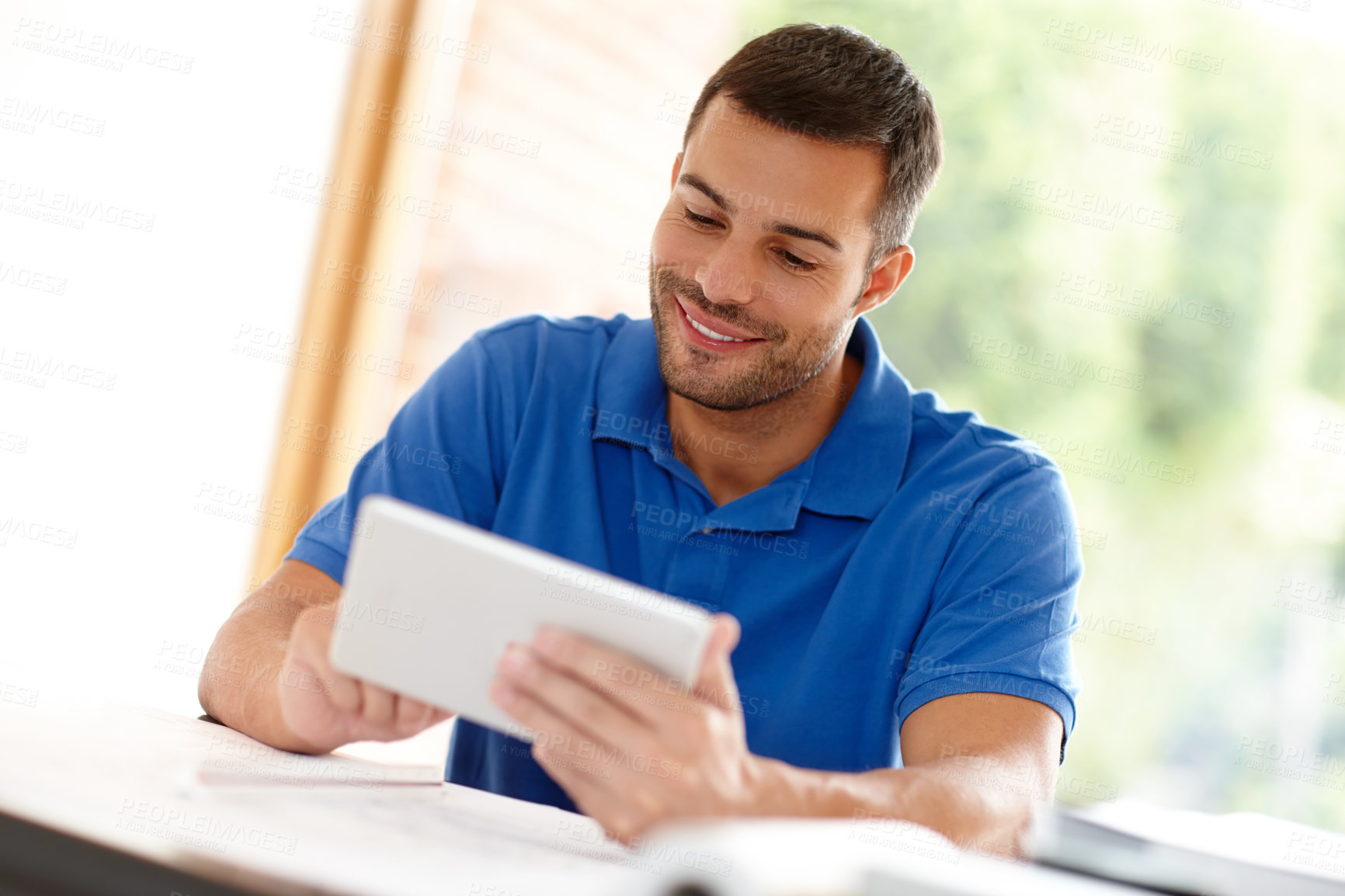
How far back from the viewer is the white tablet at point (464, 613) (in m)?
0.85

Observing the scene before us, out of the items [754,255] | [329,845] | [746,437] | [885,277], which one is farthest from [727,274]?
[329,845]

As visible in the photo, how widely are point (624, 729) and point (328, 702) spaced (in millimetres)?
359

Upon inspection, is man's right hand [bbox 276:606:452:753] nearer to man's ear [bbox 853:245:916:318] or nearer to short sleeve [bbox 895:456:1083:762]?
short sleeve [bbox 895:456:1083:762]

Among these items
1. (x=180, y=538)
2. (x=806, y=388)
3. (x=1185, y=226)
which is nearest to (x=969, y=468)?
(x=806, y=388)

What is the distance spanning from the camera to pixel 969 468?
159 centimetres

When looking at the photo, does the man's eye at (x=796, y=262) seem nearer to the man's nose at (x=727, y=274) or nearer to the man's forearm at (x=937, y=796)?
the man's nose at (x=727, y=274)

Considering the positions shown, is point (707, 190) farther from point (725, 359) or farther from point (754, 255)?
point (725, 359)

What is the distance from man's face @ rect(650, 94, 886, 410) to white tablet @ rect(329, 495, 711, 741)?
777mm

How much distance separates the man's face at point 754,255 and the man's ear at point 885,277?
9cm

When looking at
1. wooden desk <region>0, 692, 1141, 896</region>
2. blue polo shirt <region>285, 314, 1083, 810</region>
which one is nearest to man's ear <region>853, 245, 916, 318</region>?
blue polo shirt <region>285, 314, 1083, 810</region>

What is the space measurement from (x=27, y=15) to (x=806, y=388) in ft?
5.27

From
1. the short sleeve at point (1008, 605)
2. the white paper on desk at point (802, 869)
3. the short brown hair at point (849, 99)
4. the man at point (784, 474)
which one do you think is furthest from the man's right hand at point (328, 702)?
the short brown hair at point (849, 99)

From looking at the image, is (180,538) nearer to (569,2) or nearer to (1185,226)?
(569,2)

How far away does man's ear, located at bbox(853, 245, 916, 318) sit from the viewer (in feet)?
5.88
